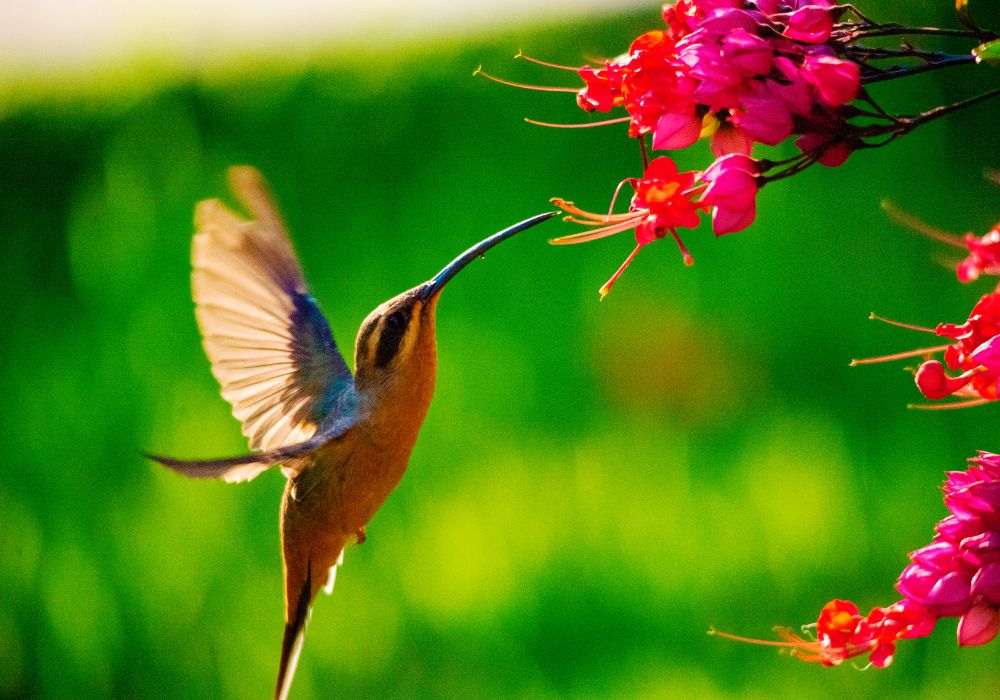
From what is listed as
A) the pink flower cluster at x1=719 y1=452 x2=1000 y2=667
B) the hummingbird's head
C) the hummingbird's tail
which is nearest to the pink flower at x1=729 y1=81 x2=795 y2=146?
the pink flower cluster at x1=719 y1=452 x2=1000 y2=667

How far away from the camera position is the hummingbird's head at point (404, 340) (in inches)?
39.3

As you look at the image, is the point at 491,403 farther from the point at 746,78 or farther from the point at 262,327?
the point at 746,78

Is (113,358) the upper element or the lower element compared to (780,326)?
upper

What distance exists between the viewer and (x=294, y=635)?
1232mm

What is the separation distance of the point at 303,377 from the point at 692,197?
0.62 meters

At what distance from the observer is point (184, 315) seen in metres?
2.57

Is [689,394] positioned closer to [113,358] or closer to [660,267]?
[660,267]

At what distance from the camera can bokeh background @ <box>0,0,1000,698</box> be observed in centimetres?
214

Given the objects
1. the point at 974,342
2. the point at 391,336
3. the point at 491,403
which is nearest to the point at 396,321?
the point at 391,336

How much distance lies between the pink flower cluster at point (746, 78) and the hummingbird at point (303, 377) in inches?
14.9

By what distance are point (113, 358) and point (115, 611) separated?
0.55 m

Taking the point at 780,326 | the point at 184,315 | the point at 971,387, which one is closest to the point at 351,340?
the point at 184,315

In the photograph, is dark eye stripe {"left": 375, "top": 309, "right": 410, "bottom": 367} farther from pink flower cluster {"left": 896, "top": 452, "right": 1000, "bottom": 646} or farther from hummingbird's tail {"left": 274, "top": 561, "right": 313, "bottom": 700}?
pink flower cluster {"left": 896, "top": 452, "right": 1000, "bottom": 646}

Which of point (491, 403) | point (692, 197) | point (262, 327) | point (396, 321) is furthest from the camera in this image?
point (491, 403)
